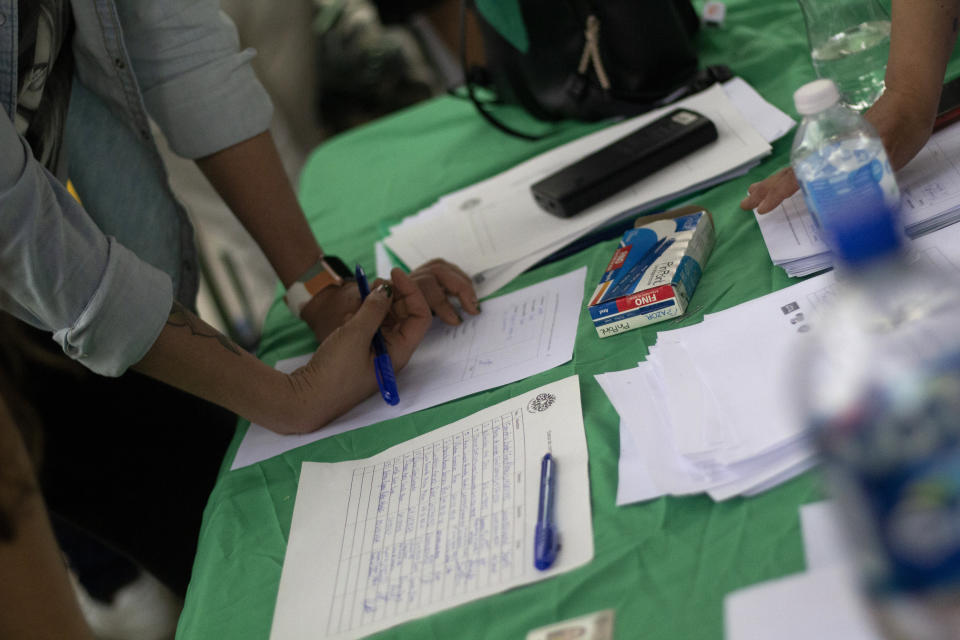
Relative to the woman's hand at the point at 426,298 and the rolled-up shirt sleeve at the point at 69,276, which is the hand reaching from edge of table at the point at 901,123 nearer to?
the woman's hand at the point at 426,298

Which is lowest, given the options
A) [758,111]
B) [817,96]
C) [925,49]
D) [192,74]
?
[758,111]

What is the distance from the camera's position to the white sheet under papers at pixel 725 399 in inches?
24.2

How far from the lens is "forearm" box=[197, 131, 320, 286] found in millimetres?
1186

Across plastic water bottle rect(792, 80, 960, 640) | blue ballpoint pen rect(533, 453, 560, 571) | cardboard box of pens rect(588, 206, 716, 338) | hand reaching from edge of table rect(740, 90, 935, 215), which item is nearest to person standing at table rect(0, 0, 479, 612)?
cardboard box of pens rect(588, 206, 716, 338)

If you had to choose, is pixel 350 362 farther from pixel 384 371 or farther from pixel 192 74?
pixel 192 74

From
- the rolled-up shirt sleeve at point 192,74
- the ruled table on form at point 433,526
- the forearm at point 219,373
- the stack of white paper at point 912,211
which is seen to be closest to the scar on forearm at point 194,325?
the forearm at point 219,373

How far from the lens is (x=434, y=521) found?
0.73m

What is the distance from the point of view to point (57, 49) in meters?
1.04

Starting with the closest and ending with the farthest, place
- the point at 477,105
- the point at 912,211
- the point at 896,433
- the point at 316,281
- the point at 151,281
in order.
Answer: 1. the point at 896,433
2. the point at 912,211
3. the point at 151,281
4. the point at 316,281
5. the point at 477,105

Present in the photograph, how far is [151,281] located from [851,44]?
33.7 inches

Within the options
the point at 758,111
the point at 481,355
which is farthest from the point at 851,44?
the point at 481,355

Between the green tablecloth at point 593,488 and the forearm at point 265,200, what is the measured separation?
93mm

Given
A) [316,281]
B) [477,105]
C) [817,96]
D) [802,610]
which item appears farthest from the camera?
[477,105]

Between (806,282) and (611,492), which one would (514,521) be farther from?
(806,282)
